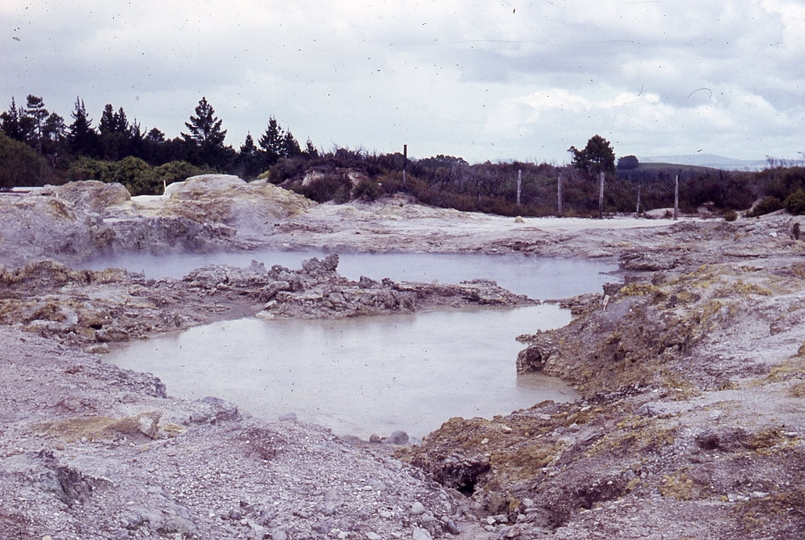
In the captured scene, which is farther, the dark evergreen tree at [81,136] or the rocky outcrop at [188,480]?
the dark evergreen tree at [81,136]

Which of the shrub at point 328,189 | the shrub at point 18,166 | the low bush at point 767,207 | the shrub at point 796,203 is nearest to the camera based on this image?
the shrub at point 796,203

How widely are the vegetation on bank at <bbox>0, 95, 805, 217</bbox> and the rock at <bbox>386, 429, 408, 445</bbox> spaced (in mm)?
21806

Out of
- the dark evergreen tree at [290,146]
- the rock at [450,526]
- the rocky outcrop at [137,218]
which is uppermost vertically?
the dark evergreen tree at [290,146]

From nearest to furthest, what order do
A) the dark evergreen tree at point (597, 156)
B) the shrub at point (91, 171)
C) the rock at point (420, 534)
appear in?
the rock at point (420, 534) < the shrub at point (91, 171) < the dark evergreen tree at point (597, 156)

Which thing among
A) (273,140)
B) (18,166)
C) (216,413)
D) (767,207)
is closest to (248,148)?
(273,140)

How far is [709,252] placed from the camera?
19.4 meters

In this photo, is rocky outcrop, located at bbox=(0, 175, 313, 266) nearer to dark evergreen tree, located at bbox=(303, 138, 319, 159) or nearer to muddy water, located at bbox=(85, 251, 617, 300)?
muddy water, located at bbox=(85, 251, 617, 300)

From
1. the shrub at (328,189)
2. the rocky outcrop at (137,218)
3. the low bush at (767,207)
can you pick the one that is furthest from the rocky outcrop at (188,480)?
the low bush at (767,207)

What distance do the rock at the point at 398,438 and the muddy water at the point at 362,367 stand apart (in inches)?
15.0

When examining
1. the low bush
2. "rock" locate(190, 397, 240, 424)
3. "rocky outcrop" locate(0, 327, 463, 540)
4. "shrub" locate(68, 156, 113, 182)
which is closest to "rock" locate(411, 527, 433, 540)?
"rocky outcrop" locate(0, 327, 463, 540)

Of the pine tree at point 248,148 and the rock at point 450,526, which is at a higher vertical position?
the pine tree at point 248,148

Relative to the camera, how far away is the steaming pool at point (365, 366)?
7.66 meters

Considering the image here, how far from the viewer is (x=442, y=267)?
1898 centimetres

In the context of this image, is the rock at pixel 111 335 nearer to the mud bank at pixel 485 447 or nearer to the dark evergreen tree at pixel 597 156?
the mud bank at pixel 485 447
